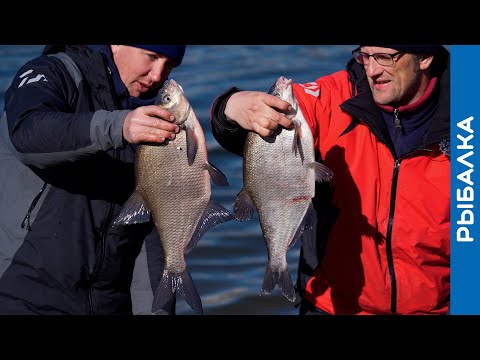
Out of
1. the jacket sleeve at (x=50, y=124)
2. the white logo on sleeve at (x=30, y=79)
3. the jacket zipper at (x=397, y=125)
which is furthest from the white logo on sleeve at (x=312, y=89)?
the white logo on sleeve at (x=30, y=79)

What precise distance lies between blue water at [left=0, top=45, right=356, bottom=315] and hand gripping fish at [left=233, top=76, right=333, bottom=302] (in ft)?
10.3

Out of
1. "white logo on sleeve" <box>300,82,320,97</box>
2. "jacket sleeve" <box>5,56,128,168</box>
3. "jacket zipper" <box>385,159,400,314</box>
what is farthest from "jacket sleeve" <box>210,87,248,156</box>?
"jacket zipper" <box>385,159,400,314</box>

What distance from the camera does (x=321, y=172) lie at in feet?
14.7

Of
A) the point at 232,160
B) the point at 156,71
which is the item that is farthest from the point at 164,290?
the point at 232,160

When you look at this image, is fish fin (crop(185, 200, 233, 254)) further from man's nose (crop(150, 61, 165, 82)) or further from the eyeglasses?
the eyeglasses

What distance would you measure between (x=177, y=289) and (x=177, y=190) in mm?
551

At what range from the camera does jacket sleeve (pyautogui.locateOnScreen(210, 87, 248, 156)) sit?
185 inches

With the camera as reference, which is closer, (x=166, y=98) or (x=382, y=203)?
(x=166, y=98)

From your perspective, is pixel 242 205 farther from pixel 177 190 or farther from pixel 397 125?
pixel 397 125

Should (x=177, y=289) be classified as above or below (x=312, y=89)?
below

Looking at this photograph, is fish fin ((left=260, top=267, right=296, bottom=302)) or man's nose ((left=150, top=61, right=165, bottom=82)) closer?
fish fin ((left=260, top=267, right=296, bottom=302))

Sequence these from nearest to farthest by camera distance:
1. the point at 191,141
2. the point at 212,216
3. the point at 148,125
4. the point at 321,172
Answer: the point at 148,125 → the point at 191,141 → the point at 321,172 → the point at 212,216

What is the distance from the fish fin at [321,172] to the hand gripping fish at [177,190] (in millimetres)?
427

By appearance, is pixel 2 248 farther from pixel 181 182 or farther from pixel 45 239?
pixel 181 182
